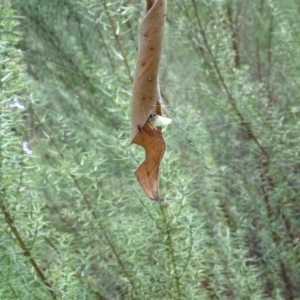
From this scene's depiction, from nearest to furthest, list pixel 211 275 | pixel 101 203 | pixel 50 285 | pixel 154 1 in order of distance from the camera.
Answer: pixel 154 1
pixel 50 285
pixel 101 203
pixel 211 275

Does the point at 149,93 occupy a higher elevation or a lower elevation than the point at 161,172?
higher

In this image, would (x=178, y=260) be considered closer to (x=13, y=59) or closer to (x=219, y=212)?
(x=219, y=212)

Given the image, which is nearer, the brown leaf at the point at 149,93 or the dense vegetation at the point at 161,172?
the brown leaf at the point at 149,93

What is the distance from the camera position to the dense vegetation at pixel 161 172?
105cm

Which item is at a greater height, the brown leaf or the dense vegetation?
the brown leaf

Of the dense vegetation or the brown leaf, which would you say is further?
the dense vegetation

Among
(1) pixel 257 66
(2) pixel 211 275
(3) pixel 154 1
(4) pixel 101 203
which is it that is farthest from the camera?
(1) pixel 257 66

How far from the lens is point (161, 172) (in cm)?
111

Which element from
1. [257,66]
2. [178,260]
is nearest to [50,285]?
[178,260]

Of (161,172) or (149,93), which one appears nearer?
(149,93)

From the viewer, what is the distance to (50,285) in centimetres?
105

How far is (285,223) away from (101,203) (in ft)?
1.50

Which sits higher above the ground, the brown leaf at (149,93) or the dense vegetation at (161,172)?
the brown leaf at (149,93)

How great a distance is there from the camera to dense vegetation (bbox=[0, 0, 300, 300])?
3.43 ft
